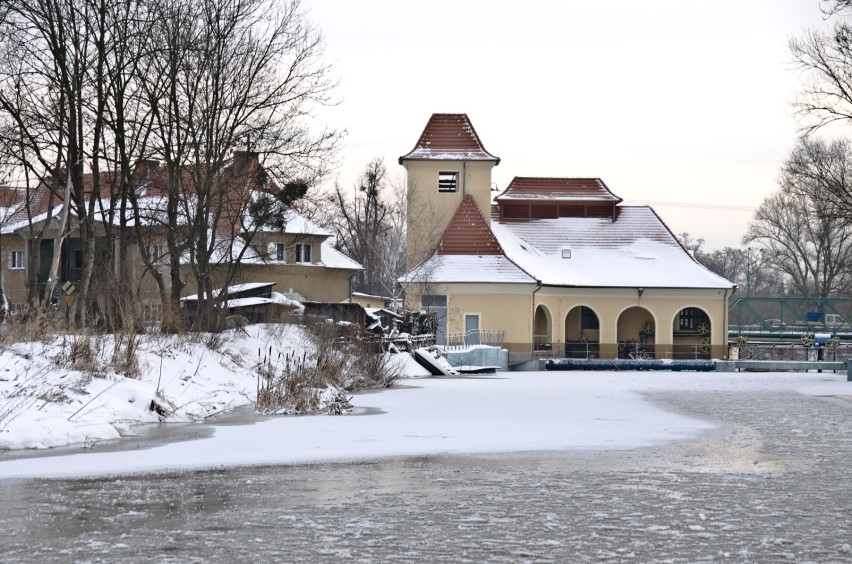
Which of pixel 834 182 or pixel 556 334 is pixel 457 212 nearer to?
pixel 556 334

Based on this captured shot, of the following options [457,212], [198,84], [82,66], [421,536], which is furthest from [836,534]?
[457,212]

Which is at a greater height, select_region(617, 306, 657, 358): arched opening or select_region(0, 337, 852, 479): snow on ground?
select_region(617, 306, 657, 358): arched opening

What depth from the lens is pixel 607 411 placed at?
910 inches

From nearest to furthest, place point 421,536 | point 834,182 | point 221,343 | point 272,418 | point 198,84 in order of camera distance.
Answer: point 421,536, point 272,418, point 221,343, point 198,84, point 834,182

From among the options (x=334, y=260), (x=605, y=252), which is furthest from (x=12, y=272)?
(x=605, y=252)

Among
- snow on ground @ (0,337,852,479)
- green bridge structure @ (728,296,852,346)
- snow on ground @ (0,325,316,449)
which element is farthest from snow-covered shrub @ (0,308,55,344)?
green bridge structure @ (728,296,852,346)

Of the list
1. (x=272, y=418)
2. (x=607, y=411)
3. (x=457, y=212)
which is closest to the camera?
(x=272, y=418)

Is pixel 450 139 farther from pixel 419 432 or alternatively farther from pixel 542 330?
pixel 419 432

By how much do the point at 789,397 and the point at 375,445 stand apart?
16517 millimetres

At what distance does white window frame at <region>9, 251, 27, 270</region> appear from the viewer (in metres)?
65.3

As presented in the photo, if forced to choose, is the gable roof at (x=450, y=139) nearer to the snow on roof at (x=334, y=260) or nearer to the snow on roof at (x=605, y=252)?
the snow on roof at (x=605, y=252)

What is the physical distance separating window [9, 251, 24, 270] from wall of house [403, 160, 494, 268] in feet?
70.2

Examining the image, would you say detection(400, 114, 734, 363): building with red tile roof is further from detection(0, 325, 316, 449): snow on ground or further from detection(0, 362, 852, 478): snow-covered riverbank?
detection(0, 325, 316, 449): snow on ground

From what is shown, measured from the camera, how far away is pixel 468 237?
186 ft
